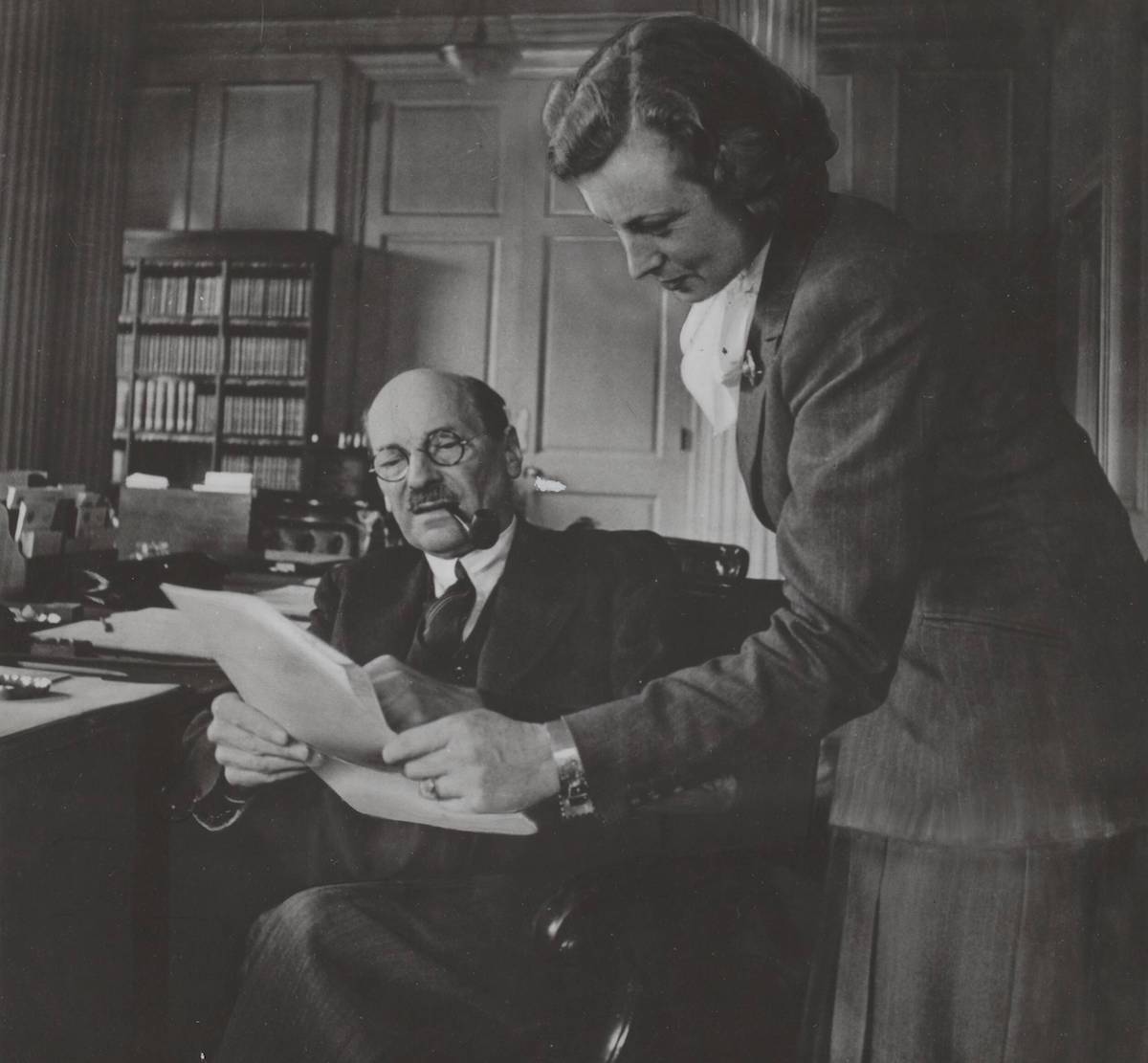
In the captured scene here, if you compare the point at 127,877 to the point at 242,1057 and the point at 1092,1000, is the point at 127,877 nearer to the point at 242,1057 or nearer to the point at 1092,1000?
the point at 242,1057

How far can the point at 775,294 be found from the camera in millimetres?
960

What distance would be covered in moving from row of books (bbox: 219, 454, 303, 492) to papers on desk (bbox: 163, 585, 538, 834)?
202 inches

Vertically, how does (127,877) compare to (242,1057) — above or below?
above

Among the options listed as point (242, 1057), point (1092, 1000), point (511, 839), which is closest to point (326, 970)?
point (242, 1057)

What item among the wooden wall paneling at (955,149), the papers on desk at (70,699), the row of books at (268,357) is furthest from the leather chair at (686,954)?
the row of books at (268,357)

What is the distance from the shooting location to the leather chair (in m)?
1.10

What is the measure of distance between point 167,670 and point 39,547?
2.07ft

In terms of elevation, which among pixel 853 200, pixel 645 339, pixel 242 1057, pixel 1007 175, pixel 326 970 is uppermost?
pixel 1007 175

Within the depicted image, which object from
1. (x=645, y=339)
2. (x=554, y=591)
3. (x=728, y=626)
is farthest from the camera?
A: (x=645, y=339)

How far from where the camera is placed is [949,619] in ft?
3.15

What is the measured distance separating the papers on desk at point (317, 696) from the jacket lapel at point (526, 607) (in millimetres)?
439

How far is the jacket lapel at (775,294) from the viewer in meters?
0.95

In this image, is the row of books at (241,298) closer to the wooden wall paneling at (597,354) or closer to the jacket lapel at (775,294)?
the wooden wall paneling at (597,354)

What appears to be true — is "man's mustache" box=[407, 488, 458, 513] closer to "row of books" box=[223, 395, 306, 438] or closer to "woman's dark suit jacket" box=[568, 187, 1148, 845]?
"woman's dark suit jacket" box=[568, 187, 1148, 845]
